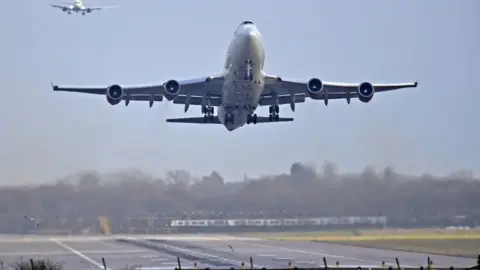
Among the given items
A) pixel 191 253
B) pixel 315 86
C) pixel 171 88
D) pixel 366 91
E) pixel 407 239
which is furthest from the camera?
pixel 407 239

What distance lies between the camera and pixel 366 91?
156ft

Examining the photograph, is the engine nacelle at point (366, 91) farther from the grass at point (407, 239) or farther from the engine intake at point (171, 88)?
the engine intake at point (171, 88)

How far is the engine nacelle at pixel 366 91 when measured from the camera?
47.4 m

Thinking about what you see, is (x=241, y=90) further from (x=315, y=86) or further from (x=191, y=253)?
(x=191, y=253)

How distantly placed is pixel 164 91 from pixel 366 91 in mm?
11133

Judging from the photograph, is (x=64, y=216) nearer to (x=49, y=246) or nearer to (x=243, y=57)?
(x=49, y=246)

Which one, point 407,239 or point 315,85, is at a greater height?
point 315,85

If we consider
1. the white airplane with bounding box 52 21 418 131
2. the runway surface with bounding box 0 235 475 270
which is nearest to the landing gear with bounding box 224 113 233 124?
the white airplane with bounding box 52 21 418 131

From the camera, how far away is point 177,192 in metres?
64.1

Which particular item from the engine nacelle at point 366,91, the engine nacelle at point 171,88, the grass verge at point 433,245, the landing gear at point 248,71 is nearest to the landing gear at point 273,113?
the engine nacelle at point 366,91

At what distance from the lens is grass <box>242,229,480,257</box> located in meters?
50.2

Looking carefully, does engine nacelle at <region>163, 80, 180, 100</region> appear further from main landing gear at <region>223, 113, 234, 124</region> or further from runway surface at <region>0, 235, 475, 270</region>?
runway surface at <region>0, 235, 475, 270</region>

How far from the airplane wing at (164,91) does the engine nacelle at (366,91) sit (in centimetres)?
776

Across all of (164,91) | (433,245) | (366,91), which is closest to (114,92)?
(164,91)
